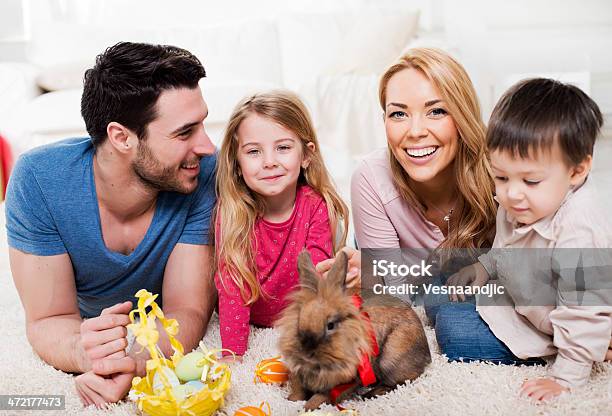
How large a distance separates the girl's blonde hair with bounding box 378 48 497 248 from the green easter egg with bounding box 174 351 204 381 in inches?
25.7

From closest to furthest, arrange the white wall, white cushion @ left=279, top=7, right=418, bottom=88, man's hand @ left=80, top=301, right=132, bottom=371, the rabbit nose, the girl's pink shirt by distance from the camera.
Answer: the rabbit nose
man's hand @ left=80, top=301, right=132, bottom=371
the girl's pink shirt
the white wall
white cushion @ left=279, top=7, right=418, bottom=88

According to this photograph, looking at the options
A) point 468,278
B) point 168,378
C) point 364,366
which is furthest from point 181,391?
point 468,278

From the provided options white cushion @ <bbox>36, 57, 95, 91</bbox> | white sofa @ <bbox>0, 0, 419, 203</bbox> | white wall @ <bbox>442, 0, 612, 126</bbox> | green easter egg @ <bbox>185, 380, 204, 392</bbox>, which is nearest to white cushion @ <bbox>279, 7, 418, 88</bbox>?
white sofa @ <bbox>0, 0, 419, 203</bbox>

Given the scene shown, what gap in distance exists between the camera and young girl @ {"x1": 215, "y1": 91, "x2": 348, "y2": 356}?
1.38 m

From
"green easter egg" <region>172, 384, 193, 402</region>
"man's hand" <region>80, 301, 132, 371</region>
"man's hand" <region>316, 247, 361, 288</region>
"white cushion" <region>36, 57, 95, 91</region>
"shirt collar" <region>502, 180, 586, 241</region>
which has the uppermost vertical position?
"white cushion" <region>36, 57, 95, 91</region>

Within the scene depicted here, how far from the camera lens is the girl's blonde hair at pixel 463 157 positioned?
53.4 inches

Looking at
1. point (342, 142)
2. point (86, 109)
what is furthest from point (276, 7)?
point (86, 109)

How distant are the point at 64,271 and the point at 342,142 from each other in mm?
2072

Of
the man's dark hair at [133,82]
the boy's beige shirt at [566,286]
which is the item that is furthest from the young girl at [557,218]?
the man's dark hair at [133,82]

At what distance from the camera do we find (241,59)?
3.55 m

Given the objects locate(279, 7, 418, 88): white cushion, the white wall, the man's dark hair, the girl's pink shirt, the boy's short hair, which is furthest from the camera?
locate(279, 7, 418, 88): white cushion

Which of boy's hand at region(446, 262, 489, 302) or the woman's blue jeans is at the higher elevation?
boy's hand at region(446, 262, 489, 302)

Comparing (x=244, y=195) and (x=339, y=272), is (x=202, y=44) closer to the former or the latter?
(x=244, y=195)

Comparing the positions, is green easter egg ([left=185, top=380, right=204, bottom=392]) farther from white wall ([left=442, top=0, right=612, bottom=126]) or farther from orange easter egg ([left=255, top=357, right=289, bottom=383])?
white wall ([left=442, top=0, right=612, bottom=126])
